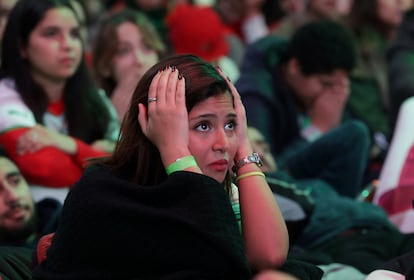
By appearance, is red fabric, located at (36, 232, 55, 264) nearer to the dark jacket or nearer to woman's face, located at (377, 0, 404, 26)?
the dark jacket

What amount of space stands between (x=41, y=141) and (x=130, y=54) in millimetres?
997

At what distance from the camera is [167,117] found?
223 cm

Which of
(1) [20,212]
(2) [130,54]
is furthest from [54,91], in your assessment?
(1) [20,212]

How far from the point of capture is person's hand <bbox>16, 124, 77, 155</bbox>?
3.29 meters

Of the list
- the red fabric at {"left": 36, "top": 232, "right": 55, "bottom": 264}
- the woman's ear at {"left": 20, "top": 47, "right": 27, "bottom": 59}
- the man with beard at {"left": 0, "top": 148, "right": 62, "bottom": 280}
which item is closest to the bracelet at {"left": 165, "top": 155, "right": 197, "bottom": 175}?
the red fabric at {"left": 36, "top": 232, "right": 55, "bottom": 264}

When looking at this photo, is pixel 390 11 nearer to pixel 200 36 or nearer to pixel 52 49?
pixel 200 36

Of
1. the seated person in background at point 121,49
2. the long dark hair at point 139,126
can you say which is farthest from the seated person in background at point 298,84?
the long dark hair at point 139,126

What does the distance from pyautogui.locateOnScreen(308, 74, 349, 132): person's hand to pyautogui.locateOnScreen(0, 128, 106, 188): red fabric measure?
1.55 metres

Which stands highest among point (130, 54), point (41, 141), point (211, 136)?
point (211, 136)

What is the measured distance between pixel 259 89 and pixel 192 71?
2132 mm

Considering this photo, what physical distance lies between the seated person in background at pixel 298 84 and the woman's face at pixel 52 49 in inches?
40.8

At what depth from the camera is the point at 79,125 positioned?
3.64m

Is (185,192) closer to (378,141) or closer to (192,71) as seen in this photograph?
(192,71)

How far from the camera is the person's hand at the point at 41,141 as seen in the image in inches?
129
